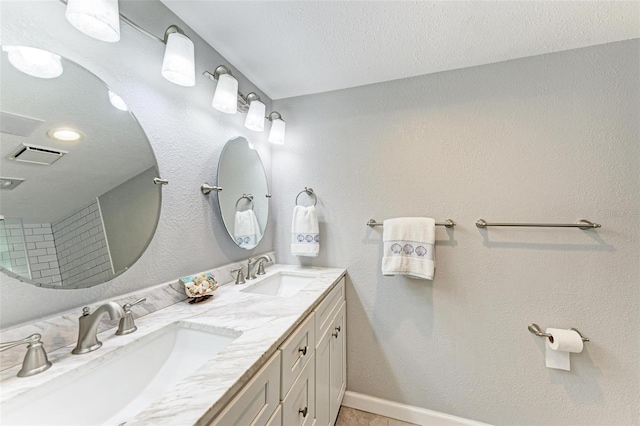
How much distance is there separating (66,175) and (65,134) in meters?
0.12

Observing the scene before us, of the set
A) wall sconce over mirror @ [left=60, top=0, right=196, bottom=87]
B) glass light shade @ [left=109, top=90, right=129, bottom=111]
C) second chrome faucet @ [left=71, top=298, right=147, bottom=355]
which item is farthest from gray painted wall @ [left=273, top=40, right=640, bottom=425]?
second chrome faucet @ [left=71, top=298, right=147, bottom=355]

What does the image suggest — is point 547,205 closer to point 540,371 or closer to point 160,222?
point 540,371

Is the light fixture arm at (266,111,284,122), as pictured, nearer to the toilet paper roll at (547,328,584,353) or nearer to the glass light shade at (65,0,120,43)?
the glass light shade at (65,0,120,43)

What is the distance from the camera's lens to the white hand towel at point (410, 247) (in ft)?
4.68

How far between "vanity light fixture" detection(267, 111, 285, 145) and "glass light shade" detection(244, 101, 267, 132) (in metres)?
0.20

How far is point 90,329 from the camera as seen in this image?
68 cm

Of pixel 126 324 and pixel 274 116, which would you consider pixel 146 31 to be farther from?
pixel 126 324

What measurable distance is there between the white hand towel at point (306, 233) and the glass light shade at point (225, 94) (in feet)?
2.57

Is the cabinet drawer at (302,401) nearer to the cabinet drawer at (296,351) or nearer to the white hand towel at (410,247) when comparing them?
the cabinet drawer at (296,351)

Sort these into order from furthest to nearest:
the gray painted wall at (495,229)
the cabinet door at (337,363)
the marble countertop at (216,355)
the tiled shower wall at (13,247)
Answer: the cabinet door at (337,363), the gray painted wall at (495,229), the tiled shower wall at (13,247), the marble countertop at (216,355)

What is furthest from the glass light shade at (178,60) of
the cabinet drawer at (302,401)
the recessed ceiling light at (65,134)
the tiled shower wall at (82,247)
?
the cabinet drawer at (302,401)

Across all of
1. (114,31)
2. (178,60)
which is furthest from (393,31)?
(114,31)

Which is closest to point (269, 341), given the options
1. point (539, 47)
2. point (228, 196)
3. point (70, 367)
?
point (70, 367)

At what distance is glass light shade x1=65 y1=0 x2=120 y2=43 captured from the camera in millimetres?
659
